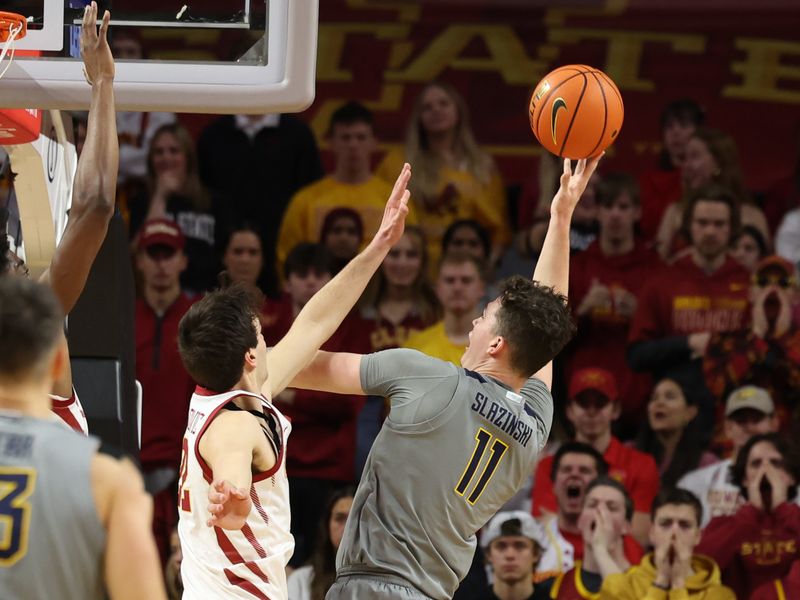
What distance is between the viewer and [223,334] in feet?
15.0

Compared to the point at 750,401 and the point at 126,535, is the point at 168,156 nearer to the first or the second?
the point at 750,401

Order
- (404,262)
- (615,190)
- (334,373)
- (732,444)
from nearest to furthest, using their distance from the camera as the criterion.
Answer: (334,373), (732,444), (404,262), (615,190)

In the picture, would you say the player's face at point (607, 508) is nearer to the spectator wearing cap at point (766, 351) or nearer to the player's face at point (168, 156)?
the spectator wearing cap at point (766, 351)

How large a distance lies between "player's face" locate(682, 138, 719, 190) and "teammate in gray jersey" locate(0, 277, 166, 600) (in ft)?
22.5

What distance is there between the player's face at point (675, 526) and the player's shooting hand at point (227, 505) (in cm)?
401

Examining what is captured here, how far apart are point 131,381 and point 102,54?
183 cm

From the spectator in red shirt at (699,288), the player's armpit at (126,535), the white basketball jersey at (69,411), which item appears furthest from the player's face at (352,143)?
the player's armpit at (126,535)

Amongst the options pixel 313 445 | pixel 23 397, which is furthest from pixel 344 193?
pixel 23 397

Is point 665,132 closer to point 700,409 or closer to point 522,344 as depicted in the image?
point 700,409

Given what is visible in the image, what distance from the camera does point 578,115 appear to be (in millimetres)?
5492

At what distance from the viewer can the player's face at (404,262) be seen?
8.74m

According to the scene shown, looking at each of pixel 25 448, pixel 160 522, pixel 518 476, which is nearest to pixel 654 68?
pixel 160 522

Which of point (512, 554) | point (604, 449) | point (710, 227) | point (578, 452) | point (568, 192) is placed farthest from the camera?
point (710, 227)

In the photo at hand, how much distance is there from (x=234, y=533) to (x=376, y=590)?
0.46 m
